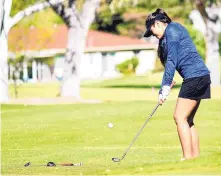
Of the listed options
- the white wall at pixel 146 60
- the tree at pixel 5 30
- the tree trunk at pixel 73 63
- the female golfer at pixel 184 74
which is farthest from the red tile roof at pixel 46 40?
the female golfer at pixel 184 74

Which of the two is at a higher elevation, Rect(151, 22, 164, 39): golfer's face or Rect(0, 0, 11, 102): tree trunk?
Rect(151, 22, 164, 39): golfer's face

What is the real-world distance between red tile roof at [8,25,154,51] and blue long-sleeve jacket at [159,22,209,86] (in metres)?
44.3

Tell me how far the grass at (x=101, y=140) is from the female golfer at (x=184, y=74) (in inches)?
29.7

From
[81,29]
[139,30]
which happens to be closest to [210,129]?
[81,29]

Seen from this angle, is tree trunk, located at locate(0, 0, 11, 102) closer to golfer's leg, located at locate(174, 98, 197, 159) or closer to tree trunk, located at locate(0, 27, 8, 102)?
tree trunk, located at locate(0, 27, 8, 102)

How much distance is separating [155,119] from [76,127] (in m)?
3.00

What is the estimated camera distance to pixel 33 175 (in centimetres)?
1002

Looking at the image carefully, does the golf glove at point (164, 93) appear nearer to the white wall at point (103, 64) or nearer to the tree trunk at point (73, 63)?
the tree trunk at point (73, 63)

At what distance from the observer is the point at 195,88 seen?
10.9m

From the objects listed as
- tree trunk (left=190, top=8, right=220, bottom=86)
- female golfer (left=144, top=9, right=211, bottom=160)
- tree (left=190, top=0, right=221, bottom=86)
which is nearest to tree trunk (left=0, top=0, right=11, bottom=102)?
female golfer (left=144, top=9, right=211, bottom=160)

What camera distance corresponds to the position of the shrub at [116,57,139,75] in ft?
273

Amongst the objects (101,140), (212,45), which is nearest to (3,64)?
(101,140)

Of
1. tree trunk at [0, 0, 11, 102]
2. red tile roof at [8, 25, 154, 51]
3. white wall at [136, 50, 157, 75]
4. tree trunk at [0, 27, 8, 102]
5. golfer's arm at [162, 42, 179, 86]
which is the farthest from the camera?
white wall at [136, 50, 157, 75]

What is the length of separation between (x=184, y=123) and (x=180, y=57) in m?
0.85
